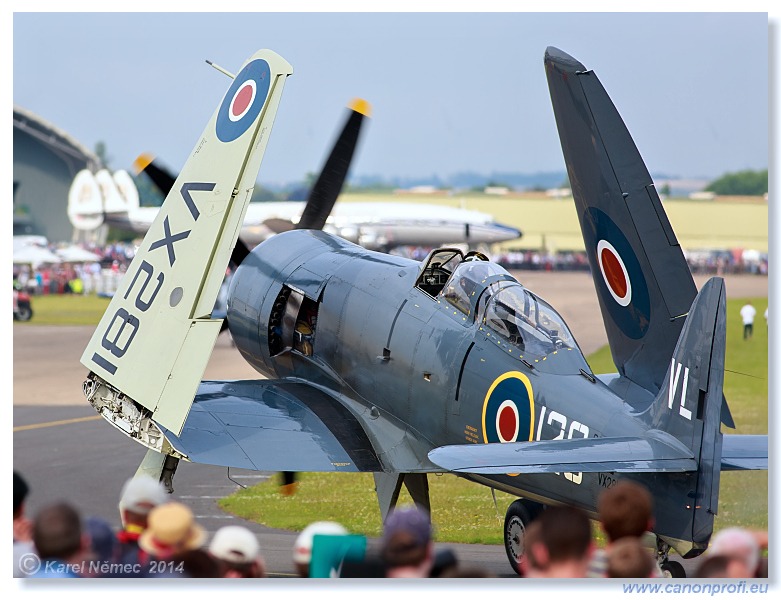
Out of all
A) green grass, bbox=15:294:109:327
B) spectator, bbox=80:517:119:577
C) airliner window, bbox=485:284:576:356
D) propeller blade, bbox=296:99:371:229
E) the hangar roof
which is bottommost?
green grass, bbox=15:294:109:327

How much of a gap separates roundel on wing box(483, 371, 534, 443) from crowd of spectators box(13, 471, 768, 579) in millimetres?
2772

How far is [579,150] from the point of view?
32.0 ft

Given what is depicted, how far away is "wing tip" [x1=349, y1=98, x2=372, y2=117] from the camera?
12.2m

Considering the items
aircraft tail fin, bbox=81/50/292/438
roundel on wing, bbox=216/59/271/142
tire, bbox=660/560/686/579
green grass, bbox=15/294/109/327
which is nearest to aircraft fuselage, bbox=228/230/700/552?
tire, bbox=660/560/686/579

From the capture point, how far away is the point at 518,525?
877 cm

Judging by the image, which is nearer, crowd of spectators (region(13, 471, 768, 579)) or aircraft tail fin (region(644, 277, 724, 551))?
crowd of spectators (region(13, 471, 768, 579))

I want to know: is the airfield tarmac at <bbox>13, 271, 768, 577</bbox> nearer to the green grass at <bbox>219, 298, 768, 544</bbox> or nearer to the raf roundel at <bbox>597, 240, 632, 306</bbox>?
the green grass at <bbox>219, 298, 768, 544</bbox>

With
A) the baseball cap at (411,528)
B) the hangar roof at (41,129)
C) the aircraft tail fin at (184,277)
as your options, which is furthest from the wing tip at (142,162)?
the baseball cap at (411,528)

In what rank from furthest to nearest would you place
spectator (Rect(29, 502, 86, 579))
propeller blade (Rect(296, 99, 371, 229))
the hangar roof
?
propeller blade (Rect(296, 99, 371, 229)), the hangar roof, spectator (Rect(29, 502, 86, 579))

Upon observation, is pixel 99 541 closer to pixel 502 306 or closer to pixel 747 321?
pixel 502 306

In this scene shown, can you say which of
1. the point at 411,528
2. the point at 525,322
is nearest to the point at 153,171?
the point at 525,322

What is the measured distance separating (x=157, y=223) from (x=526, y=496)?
3432 millimetres

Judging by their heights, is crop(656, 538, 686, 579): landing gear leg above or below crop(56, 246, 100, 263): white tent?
below

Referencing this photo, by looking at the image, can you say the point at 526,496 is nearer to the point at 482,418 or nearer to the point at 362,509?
the point at 482,418
